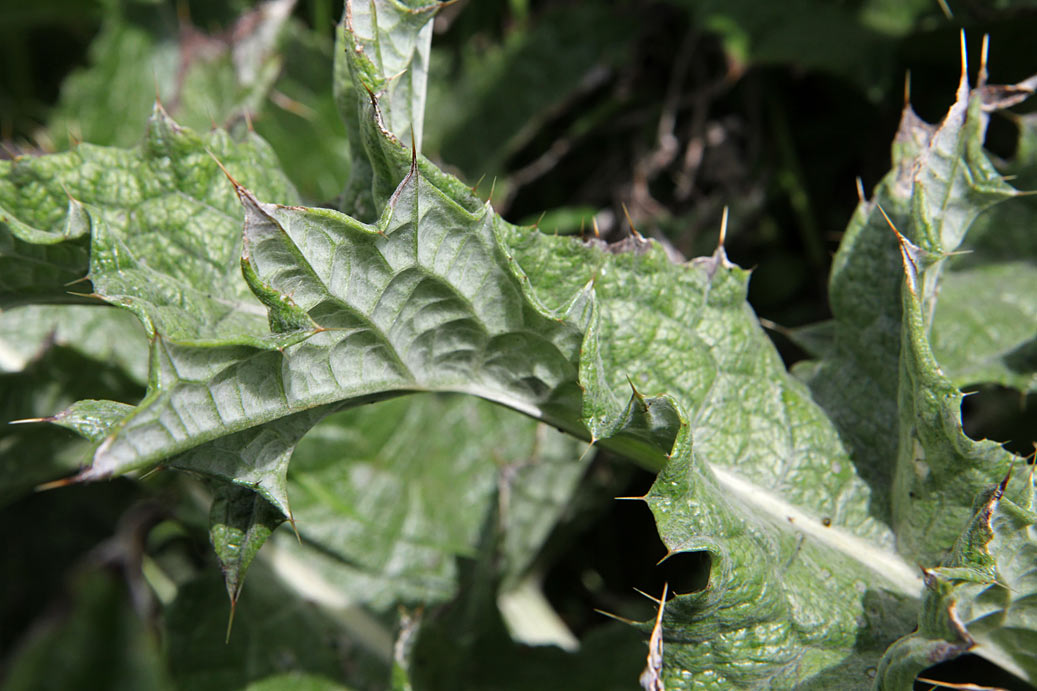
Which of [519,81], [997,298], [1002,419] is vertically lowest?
[1002,419]

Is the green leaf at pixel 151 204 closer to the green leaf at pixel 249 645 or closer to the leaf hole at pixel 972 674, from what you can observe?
the green leaf at pixel 249 645

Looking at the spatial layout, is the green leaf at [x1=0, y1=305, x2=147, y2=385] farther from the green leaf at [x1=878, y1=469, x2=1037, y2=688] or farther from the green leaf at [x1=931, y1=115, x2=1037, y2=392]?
the green leaf at [x1=931, y1=115, x2=1037, y2=392]

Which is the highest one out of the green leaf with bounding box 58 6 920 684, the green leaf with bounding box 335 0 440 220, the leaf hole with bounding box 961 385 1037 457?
the green leaf with bounding box 335 0 440 220

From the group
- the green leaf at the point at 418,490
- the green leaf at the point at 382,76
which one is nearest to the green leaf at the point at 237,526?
the green leaf at the point at 382,76

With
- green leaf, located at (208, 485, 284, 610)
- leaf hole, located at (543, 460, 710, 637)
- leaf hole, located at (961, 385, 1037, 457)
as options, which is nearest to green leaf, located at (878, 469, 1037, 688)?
leaf hole, located at (961, 385, 1037, 457)

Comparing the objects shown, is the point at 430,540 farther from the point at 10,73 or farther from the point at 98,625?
the point at 10,73

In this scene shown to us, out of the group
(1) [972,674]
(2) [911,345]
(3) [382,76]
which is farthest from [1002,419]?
(3) [382,76]

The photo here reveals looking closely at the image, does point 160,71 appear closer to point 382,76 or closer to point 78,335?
point 78,335
